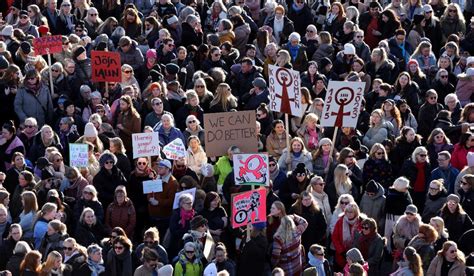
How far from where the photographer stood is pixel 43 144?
74.5 feet

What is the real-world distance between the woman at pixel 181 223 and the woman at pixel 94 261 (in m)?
1.39

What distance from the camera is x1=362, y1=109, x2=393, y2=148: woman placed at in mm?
23344

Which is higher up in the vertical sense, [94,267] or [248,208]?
[248,208]

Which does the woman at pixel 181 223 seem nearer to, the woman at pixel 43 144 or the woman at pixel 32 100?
the woman at pixel 43 144

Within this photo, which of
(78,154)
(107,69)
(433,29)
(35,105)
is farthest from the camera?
(433,29)

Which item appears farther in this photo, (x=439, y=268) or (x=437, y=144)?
(x=437, y=144)

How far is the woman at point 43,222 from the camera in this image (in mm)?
20359

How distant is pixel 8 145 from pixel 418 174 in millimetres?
5550

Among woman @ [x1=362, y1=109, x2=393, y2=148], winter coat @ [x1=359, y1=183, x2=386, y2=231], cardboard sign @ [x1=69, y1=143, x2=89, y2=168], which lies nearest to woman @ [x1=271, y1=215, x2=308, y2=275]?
winter coat @ [x1=359, y1=183, x2=386, y2=231]

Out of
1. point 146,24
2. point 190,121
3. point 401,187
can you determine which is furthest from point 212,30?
point 401,187

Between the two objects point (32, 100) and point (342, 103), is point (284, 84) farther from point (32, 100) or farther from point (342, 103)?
point (32, 100)

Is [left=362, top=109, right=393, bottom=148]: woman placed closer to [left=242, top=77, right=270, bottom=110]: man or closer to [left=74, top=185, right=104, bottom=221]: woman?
[left=242, top=77, right=270, bottom=110]: man

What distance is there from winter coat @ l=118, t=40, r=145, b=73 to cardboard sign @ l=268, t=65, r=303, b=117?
3.66 m

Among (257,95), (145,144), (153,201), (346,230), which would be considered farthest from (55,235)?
(257,95)
